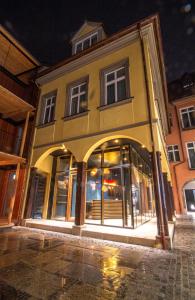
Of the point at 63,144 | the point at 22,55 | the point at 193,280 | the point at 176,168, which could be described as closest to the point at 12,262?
the point at 193,280

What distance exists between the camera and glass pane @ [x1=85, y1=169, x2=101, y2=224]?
26.8ft

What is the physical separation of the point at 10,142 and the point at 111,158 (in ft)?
22.1

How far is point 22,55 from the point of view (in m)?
10.3

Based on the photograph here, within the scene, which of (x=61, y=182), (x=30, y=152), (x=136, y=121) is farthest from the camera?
(x=61, y=182)

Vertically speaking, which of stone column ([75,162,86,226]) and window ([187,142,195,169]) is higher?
window ([187,142,195,169])

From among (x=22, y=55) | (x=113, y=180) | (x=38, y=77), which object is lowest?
(x=113, y=180)

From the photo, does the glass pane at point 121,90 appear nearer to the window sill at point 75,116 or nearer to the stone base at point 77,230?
the window sill at point 75,116

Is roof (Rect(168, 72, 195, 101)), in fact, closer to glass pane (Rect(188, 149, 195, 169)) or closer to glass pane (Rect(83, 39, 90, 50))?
glass pane (Rect(188, 149, 195, 169))

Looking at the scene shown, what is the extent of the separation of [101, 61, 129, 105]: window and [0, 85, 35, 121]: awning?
4.46m

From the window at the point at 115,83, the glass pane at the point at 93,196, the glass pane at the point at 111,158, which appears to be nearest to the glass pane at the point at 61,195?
the glass pane at the point at 93,196

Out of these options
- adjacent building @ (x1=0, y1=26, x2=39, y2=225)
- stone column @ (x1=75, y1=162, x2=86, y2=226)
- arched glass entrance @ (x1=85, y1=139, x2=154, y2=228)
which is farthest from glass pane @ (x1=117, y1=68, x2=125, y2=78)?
adjacent building @ (x1=0, y1=26, x2=39, y2=225)

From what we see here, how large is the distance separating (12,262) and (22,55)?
11.2m

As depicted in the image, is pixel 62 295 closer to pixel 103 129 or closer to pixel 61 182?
pixel 103 129

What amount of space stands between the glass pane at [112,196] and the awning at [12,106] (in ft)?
19.0
